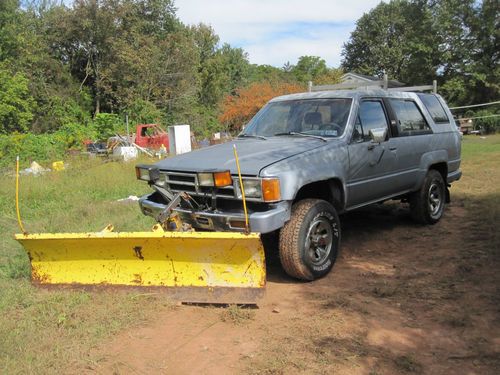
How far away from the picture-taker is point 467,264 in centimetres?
500

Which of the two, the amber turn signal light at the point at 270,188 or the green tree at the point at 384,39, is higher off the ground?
the green tree at the point at 384,39

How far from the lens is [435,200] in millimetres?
6879

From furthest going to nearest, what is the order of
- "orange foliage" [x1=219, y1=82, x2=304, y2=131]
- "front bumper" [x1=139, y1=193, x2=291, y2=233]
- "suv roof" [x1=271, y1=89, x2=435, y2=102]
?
"orange foliage" [x1=219, y1=82, x2=304, y2=131], "suv roof" [x1=271, y1=89, x2=435, y2=102], "front bumper" [x1=139, y1=193, x2=291, y2=233]

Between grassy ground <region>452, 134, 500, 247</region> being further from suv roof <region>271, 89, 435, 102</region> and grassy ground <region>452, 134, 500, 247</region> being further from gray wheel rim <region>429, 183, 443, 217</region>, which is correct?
suv roof <region>271, 89, 435, 102</region>

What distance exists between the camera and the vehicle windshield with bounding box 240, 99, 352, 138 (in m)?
5.34

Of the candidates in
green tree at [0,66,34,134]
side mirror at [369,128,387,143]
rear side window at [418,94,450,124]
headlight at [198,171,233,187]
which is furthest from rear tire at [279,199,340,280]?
green tree at [0,66,34,134]

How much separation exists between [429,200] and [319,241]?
2.67 m

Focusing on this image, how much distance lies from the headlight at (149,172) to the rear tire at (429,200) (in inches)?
141

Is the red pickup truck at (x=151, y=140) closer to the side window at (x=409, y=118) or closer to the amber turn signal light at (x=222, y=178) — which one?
the side window at (x=409, y=118)


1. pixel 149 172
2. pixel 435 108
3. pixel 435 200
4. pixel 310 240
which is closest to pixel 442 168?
pixel 435 200

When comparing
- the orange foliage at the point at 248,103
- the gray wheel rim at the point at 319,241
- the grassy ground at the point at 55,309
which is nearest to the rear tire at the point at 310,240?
the gray wheel rim at the point at 319,241

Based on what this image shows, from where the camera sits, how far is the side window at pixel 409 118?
611cm

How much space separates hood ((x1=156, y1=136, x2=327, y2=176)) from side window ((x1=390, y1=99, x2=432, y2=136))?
61.9 inches

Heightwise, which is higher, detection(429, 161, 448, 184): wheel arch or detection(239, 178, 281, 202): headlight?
detection(239, 178, 281, 202): headlight
